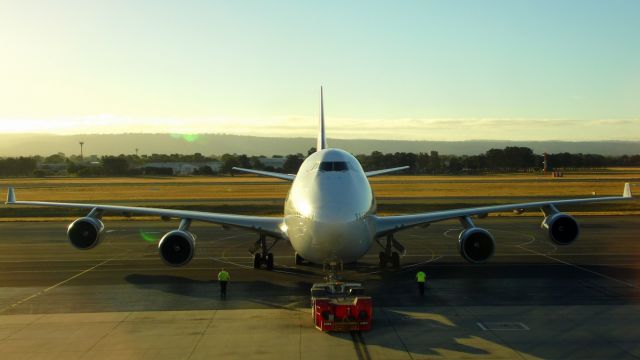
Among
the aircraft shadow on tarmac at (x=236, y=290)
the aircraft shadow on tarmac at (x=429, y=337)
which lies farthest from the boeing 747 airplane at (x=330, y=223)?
the aircraft shadow on tarmac at (x=429, y=337)

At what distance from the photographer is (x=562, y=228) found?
26.4m

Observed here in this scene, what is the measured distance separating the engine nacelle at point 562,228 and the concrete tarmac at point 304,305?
1455 millimetres

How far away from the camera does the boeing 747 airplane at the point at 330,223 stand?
60.7 ft

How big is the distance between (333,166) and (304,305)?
197 inches

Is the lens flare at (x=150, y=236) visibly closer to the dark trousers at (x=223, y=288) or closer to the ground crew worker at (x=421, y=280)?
the dark trousers at (x=223, y=288)

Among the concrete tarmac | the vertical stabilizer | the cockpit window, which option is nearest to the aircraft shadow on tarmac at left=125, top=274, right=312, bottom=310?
the concrete tarmac

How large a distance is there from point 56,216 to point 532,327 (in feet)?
Answer: 156

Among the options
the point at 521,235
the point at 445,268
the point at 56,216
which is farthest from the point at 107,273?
the point at 56,216

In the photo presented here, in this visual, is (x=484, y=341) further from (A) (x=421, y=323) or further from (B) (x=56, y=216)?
(B) (x=56, y=216)

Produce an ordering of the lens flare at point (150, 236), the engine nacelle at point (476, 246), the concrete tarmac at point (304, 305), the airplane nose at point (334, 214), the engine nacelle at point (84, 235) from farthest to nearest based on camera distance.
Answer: the lens flare at point (150, 236), the engine nacelle at point (84, 235), the engine nacelle at point (476, 246), the airplane nose at point (334, 214), the concrete tarmac at point (304, 305)

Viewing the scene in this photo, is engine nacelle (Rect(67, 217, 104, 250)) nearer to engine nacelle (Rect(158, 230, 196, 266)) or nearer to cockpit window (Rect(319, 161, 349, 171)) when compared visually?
engine nacelle (Rect(158, 230, 196, 266))

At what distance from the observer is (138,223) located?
156 ft

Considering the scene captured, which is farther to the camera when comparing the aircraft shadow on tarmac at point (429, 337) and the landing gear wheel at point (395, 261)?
the landing gear wheel at point (395, 261)

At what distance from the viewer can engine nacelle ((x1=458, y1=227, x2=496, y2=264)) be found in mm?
23625
